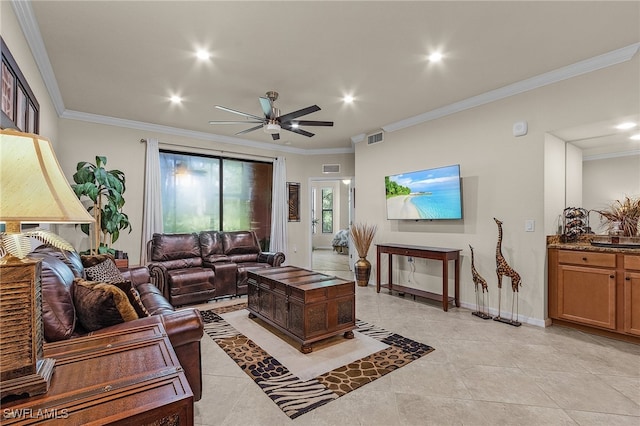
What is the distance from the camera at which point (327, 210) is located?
11.3 meters

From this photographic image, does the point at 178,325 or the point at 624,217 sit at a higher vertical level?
the point at 624,217

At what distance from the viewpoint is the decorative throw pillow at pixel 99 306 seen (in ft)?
5.61

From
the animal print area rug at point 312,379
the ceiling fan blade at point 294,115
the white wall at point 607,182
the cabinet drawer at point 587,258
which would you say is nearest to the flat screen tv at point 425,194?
the cabinet drawer at point 587,258

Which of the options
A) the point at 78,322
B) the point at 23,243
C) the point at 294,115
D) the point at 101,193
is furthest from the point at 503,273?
the point at 101,193

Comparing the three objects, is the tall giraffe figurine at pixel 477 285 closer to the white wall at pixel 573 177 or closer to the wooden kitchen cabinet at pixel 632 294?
the wooden kitchen cabinet at pixel 632 294

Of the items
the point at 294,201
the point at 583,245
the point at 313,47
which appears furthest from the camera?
the point at 294,201

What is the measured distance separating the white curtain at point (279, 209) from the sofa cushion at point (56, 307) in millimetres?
4806

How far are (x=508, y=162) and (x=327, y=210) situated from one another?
784 cm

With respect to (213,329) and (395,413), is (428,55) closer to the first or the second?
(395,413)

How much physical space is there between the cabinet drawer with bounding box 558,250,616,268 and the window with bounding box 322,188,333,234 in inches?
322

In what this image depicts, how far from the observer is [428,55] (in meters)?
2.97

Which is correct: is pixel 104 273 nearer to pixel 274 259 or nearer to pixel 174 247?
pixel 174 247

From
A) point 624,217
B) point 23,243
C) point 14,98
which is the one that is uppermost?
point 14,98

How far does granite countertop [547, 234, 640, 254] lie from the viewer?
3.06m
